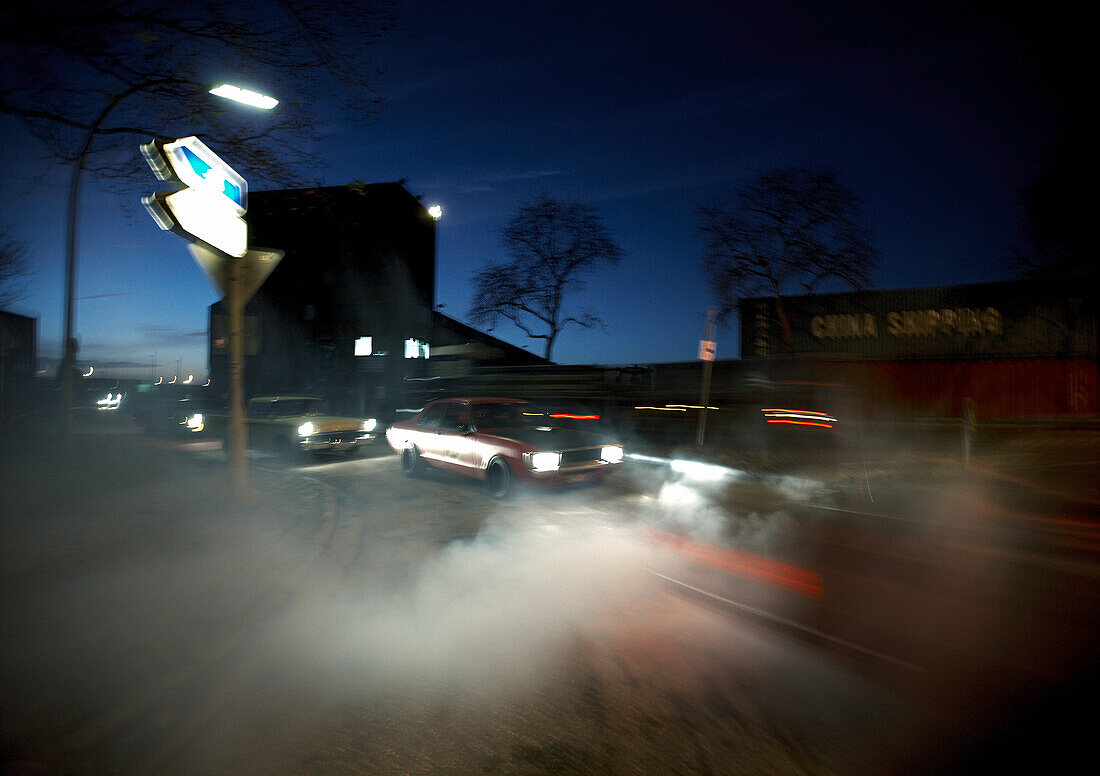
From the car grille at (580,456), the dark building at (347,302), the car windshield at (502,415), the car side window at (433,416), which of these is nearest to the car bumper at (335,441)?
the car side window at (433,416)

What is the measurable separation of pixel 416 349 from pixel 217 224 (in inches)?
1268

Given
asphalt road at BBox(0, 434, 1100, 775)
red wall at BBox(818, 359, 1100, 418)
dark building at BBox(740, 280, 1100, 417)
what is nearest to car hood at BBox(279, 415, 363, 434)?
Answer: asphalt road at BBox(0, 434, 1100, 775)

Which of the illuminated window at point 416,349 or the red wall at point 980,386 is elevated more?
the illuminated window at point 416,349

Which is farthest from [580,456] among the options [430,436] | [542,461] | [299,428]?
[299,428]

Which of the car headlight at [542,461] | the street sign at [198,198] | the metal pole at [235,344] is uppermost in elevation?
the street sign at [198,198]

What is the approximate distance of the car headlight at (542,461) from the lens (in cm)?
750

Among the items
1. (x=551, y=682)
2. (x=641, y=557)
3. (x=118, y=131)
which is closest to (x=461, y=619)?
(x=551, y=682)

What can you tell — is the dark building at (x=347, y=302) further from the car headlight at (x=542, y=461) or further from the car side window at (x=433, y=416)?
the car headlight at (x=542, y=461)

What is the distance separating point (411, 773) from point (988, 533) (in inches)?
270

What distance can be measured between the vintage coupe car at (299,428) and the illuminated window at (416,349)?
2246 cm

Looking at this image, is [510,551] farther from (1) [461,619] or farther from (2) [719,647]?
(2) [719,647]

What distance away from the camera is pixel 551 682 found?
121 inches

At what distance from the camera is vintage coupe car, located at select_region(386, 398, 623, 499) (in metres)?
7.61

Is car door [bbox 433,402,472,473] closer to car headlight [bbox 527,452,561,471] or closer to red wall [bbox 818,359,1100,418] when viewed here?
car headlight [bbox 527,452,561,471]
